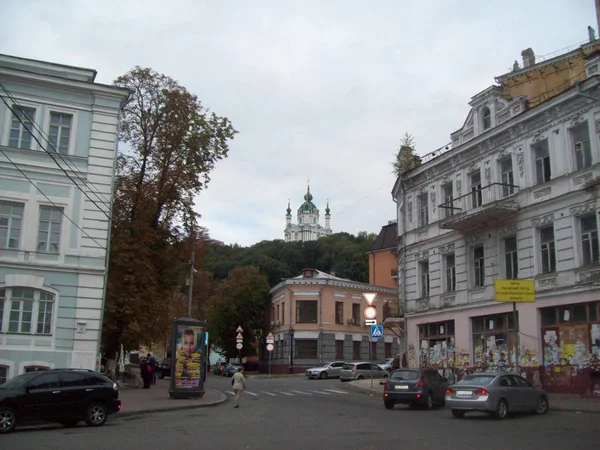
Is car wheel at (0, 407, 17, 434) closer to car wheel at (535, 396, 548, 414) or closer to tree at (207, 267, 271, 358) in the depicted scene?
car wheel at (535, 396, 548, 414)

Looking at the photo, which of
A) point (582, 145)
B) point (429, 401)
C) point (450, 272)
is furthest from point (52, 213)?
point (582, 145)

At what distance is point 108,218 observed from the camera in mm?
26375

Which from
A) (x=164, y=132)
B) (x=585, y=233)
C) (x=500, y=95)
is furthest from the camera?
(x=164, y=132)

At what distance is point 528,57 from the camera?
33.8 m

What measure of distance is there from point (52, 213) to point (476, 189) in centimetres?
1880

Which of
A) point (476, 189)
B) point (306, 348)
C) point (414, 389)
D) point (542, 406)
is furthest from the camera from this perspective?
point (306, 348)

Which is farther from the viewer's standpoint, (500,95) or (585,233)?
(500,95)

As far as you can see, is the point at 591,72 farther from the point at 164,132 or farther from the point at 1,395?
the point at 1,395

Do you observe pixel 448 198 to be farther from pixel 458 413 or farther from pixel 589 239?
pixel 458 413

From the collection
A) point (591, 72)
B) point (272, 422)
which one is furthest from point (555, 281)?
point (272, 422)

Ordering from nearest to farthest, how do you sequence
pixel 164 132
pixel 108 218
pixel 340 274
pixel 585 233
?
pixel 585 233
pixel 108 218
pixel 164 132
pixel 340 274

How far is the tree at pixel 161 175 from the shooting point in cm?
3203

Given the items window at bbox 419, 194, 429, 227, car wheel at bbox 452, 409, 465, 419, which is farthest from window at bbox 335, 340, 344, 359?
car wheel at bbox 452, 409, 465, 419

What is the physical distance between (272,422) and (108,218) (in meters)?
12.7
